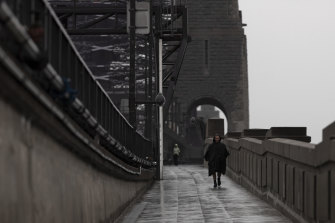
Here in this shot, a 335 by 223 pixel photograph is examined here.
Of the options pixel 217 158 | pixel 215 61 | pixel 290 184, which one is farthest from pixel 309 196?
pixel 215 61

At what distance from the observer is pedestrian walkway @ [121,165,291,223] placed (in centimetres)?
1584

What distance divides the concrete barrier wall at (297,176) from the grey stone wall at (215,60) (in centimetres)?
5497

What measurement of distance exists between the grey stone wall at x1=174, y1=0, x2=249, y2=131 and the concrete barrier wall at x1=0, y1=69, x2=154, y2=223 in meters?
65.9

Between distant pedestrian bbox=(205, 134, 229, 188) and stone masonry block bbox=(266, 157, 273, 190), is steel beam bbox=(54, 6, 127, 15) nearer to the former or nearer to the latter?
distant pedestrian bbox=(205, 134, 229, 188)

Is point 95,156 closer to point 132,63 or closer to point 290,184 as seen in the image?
point 290,184

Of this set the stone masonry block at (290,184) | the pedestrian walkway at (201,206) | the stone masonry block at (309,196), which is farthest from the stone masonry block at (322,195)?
the pedestrian walkway at (201,206)

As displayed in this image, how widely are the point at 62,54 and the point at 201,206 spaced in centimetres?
902

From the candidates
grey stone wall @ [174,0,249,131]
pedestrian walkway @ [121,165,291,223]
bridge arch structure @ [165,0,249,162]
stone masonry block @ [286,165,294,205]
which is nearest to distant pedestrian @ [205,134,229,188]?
pedestrian walkway @ [121,165,291,223]

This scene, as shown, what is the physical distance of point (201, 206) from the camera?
62.0 feet

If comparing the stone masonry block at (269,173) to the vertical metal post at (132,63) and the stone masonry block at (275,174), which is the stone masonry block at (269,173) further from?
the vertical metal post at (132,63)

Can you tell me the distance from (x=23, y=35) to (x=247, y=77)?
271 ft

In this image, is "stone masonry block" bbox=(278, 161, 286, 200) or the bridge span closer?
the bridge span

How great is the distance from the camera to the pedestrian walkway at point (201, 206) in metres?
15.8

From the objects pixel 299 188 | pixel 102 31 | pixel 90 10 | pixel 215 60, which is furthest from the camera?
pixel 215 60
